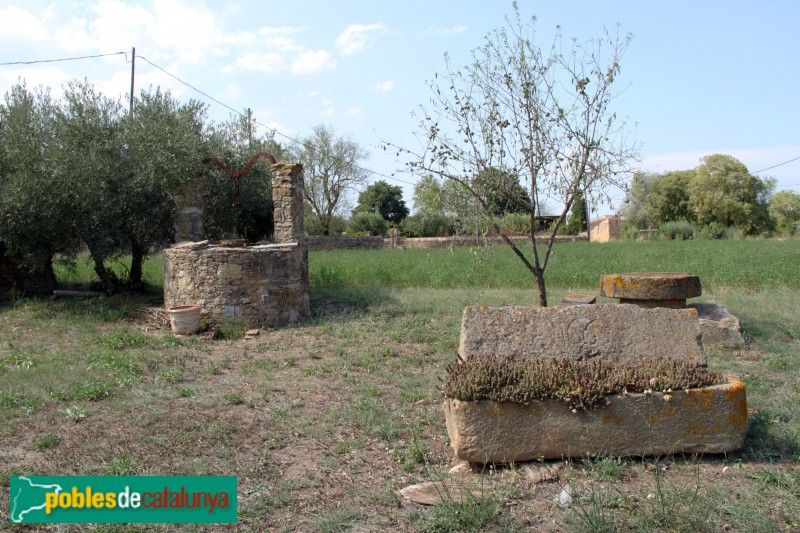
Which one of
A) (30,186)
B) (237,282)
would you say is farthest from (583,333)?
(30,186)

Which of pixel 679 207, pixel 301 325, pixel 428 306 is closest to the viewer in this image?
pixel 301 325

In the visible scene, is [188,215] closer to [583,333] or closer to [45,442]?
[45,442]

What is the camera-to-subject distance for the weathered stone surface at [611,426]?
4137 millimetres

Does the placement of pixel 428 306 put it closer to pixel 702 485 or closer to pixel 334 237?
pixel 702 485

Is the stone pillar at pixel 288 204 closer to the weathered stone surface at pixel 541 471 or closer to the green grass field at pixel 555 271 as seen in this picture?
the green grass field at pixel 555 271

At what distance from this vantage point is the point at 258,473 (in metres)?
4.26

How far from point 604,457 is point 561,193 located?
448 centimetres

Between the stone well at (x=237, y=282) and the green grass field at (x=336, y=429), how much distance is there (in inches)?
26.5

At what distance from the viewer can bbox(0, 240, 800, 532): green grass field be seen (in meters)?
3.55

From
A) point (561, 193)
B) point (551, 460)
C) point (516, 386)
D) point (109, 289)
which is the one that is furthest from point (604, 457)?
point (109, 289)

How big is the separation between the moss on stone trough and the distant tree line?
43.2 metres

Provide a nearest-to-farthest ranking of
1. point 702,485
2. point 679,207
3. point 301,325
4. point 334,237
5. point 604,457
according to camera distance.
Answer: point 702,485
point 604,457
point 301,325
point 334,237
point 679,207

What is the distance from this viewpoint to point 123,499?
3.72 m

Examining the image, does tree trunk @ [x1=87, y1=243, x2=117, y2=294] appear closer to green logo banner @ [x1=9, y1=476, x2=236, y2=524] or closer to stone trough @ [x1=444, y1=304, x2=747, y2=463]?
green logo banner @ [x1=9, y1=476, x2=236, y2=524]
